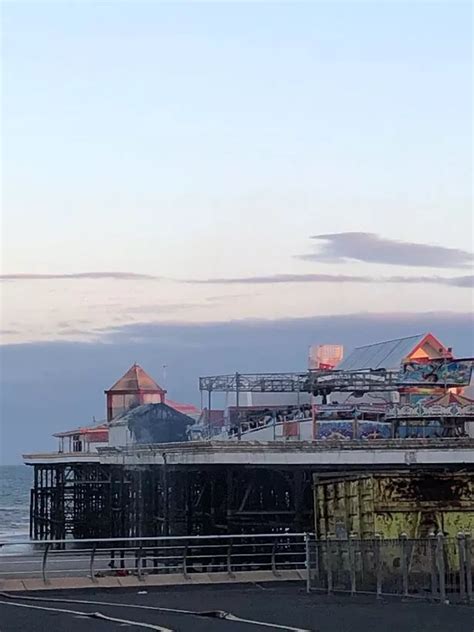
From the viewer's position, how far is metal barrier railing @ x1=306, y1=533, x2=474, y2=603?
61.0 feet

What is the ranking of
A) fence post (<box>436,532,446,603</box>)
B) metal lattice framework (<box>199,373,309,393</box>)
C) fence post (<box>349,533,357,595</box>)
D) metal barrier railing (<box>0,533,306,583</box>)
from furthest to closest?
metal lattice framework (<box>199,373,309,393</box>), metal barrier railing (<box>0,533,306,583</box>), fence post (<box>349,533,357,595</box>), fence post (<box>436,532,446,603</box>)

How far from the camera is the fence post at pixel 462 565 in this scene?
18.2 metres

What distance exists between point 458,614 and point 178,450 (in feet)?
91.8

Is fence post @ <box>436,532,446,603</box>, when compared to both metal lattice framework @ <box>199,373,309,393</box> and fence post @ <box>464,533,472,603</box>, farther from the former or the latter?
metal lattice framework @ <box>199,373,309,393</box>

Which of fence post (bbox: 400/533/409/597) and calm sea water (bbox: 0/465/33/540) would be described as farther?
calm sea water (bbox: 0/465/33/540)

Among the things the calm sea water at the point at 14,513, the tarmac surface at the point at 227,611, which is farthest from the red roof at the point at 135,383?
the tarmac surface at the point at 227,611

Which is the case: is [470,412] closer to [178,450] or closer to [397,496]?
[178,450]

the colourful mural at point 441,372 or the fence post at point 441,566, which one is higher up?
the colourful mural at point 441,372

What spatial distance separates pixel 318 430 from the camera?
4972cm

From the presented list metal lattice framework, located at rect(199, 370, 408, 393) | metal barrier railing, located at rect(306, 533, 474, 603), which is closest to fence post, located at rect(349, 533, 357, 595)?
metal barrier railing, located at rect(306, 533, 474, 603)

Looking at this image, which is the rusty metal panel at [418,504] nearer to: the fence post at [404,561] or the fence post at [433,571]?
the fence post at [404,561]

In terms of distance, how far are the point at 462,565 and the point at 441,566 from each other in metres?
0.35

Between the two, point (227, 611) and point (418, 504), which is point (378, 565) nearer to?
point (418, 504)

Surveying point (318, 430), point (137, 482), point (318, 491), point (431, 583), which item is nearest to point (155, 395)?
point (137, 482)
